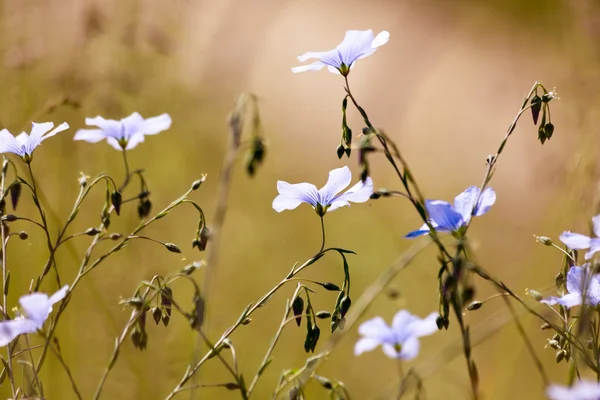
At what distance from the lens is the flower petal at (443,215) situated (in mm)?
751

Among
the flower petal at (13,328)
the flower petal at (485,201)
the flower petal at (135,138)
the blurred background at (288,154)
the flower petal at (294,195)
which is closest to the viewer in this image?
the flower petal at (13,328)

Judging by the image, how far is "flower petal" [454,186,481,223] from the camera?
810mm

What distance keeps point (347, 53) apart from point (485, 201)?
273 mm

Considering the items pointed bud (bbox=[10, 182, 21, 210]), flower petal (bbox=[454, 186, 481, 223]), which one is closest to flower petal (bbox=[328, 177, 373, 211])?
flower petal (bbox=[454, 186, 481, 223])

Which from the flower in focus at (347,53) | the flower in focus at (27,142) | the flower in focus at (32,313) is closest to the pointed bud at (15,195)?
the flower in focus at (27,142)

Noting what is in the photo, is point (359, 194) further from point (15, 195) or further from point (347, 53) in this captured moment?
point (15, 195)

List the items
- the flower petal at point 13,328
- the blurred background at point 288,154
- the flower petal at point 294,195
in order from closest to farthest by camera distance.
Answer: the flower petal at point 13,328 < the flower petal at point 294,195 < the blurred background at point 288,154

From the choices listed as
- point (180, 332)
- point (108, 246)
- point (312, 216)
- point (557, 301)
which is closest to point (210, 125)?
point (312, 216)

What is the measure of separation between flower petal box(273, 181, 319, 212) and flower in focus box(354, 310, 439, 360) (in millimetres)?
173

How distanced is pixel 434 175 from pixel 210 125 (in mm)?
1177

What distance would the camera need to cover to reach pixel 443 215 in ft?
2.54

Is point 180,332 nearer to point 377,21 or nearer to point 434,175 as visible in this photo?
point 434,175

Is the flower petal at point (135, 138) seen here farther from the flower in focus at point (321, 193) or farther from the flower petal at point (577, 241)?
the flower petal at point (577, 241)

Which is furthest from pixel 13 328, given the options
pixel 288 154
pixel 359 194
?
pixel 288 154
